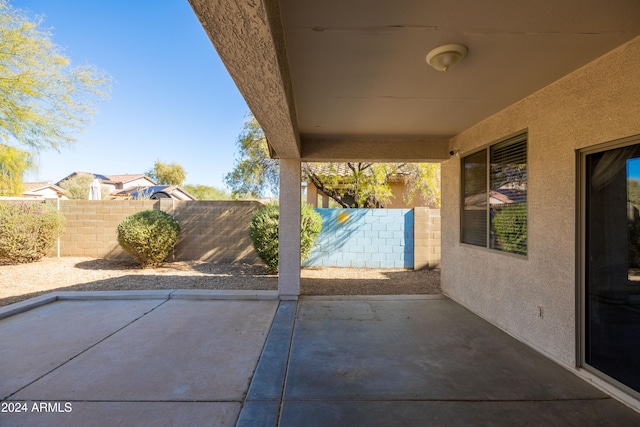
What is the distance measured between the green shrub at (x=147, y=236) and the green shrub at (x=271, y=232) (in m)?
2.33

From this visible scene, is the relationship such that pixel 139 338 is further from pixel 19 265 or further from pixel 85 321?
pixel 19 265

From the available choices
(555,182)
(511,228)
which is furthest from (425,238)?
(555,182)

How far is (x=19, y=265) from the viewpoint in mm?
8023

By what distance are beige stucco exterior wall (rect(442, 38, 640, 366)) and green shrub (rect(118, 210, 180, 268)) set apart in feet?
23.5

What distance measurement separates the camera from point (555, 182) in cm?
322

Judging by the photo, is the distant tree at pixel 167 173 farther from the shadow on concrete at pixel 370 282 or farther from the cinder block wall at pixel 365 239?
the shadow on concrete at pixel 370 282

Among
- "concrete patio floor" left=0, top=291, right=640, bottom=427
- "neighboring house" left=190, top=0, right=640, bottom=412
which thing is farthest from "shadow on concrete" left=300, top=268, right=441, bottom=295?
"neighboring house" left=190, top=0, right=640, bottom=412

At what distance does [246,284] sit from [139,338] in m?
A: 3.05

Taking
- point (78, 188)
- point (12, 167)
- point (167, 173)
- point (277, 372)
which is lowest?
point (277, 372)

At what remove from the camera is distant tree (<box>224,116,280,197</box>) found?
392 inches

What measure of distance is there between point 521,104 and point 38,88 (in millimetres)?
9304

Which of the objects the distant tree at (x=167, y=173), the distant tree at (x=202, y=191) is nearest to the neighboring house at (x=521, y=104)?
the distant tree at (x=202, y=191)

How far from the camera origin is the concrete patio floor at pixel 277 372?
234cm

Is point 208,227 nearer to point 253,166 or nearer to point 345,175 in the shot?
point 253,166
